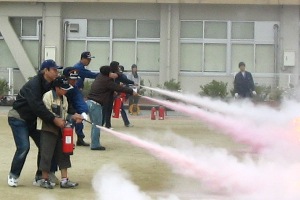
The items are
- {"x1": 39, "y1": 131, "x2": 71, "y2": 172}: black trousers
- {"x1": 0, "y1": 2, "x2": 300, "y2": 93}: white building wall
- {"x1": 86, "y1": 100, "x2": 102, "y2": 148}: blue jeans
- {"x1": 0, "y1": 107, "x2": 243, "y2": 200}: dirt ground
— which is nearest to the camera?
{"x1": 0, "y1": 107, "x2": 243, "y2": 200}: dirt ground

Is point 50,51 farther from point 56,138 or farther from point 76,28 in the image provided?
point 56,138

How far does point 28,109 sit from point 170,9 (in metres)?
21.4

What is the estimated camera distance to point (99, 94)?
13.9 meters

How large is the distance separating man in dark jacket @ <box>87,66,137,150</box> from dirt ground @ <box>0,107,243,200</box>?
1.10 ft

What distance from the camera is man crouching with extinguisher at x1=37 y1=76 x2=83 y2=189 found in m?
9.65

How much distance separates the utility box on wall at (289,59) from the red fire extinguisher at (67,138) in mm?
21182

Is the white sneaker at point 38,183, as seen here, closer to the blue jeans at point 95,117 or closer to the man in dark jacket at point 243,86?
the blue jeans at point 95,117

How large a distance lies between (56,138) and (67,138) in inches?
10.2

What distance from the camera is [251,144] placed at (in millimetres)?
11938

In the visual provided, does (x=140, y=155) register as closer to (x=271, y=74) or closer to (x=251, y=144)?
(x=251, y=144)

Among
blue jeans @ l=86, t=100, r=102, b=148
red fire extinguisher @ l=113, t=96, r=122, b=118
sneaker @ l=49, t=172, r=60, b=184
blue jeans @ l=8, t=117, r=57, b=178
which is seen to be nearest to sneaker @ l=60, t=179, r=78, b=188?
sneaker @ l=49, t=172, r=60, b=184

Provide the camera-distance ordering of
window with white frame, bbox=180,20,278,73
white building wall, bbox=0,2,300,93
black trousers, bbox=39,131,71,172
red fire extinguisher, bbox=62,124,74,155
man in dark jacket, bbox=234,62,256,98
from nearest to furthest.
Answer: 1. red fire extinguisher, bbox=62,124,74,155
2. black trousers, bbox=39,131,71,172
3. man in dark jacket, bbox=234,62,256,98
4. white building wall, bbox=0,2,300,93
5. window with white frame, bbox=180,20,278,73

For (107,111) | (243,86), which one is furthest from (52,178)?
(243,86)

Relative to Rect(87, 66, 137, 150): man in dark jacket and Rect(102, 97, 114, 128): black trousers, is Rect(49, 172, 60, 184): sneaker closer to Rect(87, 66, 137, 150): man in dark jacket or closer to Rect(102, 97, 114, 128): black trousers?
Rect(87, 66, 137, 150): man in dark jacket
